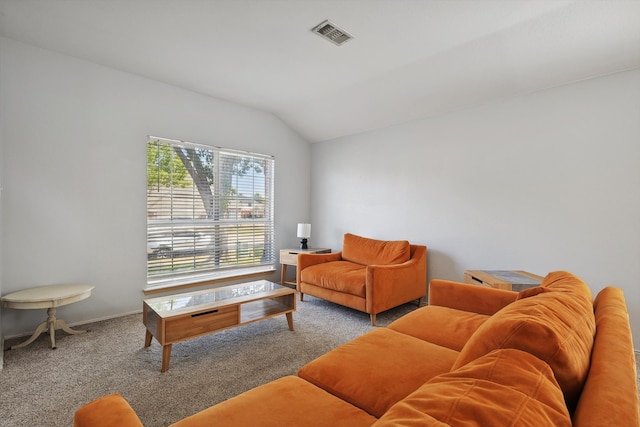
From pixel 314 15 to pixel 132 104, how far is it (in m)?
2.32

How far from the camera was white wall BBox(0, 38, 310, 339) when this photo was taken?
2.68m

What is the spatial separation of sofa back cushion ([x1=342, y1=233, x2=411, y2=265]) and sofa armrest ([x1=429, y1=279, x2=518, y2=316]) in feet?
3.91

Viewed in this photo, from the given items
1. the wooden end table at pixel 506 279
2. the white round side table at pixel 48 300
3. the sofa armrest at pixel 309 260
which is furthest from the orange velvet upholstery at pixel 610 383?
the white round side table at pixel 48 300

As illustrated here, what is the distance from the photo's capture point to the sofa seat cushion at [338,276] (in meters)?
3.16

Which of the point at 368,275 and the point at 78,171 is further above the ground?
the point at 78,171

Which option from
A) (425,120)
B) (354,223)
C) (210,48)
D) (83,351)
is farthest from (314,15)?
(83,351)

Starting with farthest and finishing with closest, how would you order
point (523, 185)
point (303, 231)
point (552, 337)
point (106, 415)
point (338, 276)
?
point (303, 231), point (338, 276), point (523, 185), point (106, 415), point (552, 337)

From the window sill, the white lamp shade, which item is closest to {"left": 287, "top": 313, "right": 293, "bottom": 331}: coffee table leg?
the window sill

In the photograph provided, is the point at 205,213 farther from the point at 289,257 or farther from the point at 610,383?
the point at 610,383

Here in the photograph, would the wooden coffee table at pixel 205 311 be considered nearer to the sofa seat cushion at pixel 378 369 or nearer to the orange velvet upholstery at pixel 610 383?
the sofa seat cushion at pixel 378 369

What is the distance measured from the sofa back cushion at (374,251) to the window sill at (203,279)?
1.30 meters

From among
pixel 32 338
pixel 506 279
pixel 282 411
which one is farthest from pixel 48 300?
pixel 506 279

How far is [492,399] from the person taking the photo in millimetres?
597

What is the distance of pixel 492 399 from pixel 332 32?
8.69 ft
